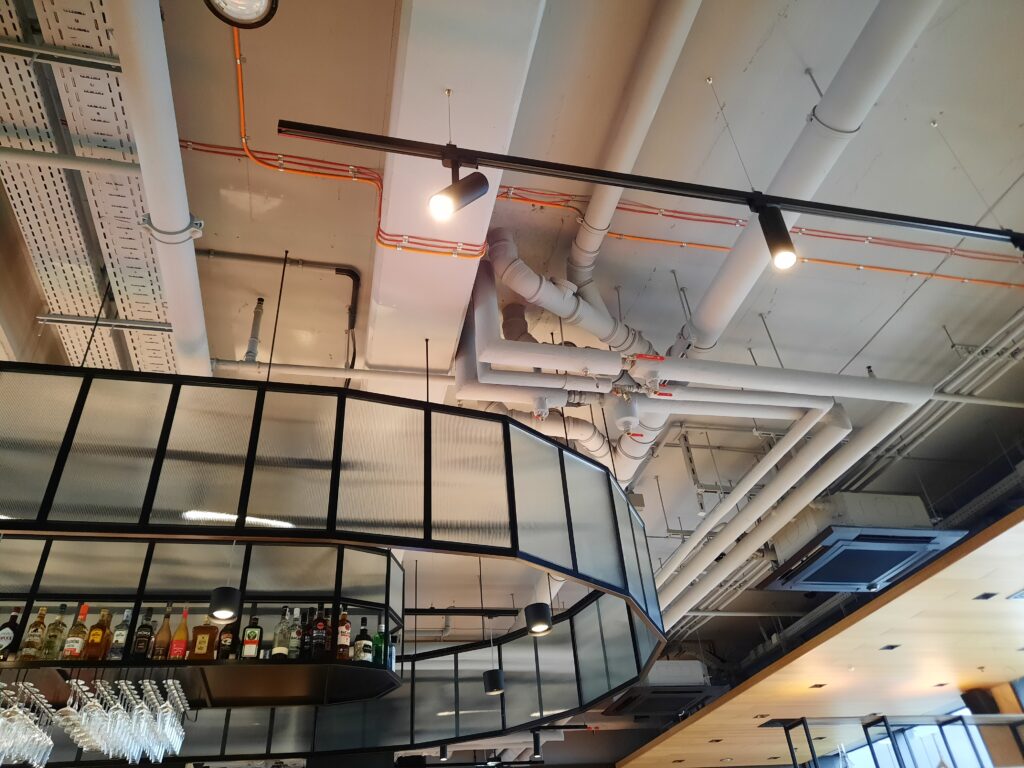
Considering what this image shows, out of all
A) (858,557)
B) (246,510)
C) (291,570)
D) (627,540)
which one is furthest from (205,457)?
(858,557)

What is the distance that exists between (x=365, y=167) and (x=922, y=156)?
359 centimetres

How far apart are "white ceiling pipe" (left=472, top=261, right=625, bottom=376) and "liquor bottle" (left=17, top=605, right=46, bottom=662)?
10.5ft

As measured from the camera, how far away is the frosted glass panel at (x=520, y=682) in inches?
262

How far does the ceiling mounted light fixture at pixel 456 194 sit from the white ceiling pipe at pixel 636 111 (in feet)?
4.20

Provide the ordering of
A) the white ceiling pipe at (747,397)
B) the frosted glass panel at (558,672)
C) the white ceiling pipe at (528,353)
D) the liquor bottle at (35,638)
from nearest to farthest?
the liquor bottle at (35,638) → the white ceiling pipe at (528,353) → the white ceiling pipe at (747,397) → the frosted glass panel at (558,672)

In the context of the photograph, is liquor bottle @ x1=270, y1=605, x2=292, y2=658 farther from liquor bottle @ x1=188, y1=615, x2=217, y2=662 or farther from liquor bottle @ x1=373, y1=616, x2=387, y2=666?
liquor bottle @ x1=373, y1=616, x2=387, y2=666

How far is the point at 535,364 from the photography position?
4438mm

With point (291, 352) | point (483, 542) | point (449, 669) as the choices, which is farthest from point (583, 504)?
point (449, 669)

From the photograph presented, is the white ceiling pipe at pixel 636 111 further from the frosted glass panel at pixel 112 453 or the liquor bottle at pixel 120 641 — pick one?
the liquor bottle at pixel 120 641

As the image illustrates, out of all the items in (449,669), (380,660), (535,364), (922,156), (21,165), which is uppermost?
(922,156)

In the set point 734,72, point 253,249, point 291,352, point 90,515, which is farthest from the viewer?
point 291,352

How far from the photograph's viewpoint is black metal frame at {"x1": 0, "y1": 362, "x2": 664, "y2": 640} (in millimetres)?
3275

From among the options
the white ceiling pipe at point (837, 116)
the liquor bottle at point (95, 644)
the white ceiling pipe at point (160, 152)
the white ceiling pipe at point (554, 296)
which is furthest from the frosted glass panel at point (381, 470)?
the white ceiling pipe at point (837, 116)

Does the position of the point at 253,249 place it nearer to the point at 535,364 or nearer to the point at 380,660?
the point at 535,364
